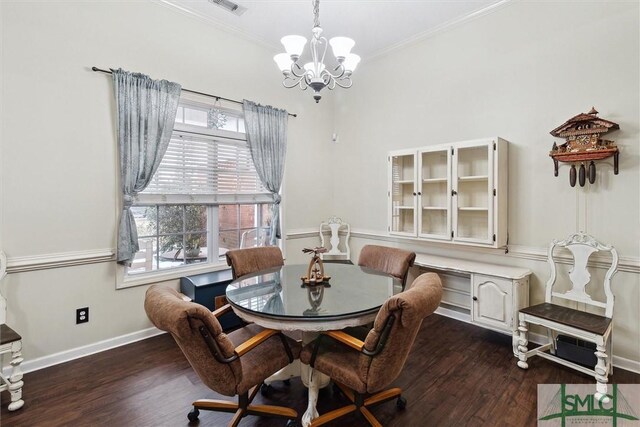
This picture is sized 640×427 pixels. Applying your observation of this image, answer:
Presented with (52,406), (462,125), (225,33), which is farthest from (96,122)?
(462,125)

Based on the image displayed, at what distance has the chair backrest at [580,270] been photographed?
7.71 ft

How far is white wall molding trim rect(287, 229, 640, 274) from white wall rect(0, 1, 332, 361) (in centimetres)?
215

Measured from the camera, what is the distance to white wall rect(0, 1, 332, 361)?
7.56 ft

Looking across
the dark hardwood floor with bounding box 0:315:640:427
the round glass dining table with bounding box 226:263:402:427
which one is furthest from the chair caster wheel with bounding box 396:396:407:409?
the round glass dining table with bounding box 226:263:402:427

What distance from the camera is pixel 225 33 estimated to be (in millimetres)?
3477

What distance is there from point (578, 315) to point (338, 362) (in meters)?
1.98

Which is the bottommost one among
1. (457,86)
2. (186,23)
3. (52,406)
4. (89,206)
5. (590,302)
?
(52,406)

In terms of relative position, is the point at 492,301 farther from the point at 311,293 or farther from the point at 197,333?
the point at 197,333

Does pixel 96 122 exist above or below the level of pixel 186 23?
below

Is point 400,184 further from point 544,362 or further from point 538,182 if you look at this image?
point 544,362

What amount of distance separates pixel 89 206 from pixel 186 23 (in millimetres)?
2058

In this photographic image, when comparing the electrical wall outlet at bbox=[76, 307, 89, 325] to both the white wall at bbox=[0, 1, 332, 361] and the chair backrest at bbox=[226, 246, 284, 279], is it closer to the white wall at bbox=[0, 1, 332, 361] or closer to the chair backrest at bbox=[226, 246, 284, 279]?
the white wall at bbox=[0, 1, 332, 361]

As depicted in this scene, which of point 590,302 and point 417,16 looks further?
point 417,16

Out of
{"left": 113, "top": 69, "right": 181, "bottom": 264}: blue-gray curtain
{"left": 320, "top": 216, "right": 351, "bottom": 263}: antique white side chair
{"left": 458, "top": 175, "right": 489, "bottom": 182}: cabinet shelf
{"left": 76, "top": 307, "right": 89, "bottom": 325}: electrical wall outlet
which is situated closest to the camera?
{"left": 76, "top": 307, "right": 89, "bottom": 325}: electrical wall outlet
